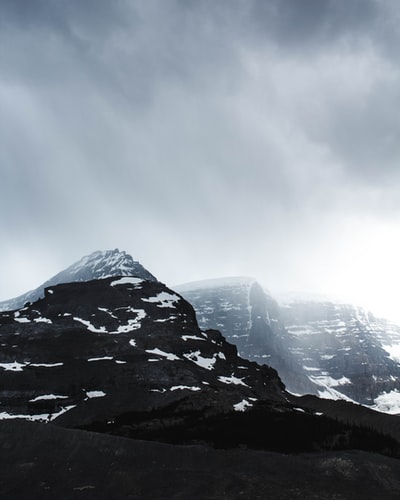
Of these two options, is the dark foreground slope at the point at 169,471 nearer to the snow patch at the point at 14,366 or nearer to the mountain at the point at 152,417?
the mountain at the point at 152,417

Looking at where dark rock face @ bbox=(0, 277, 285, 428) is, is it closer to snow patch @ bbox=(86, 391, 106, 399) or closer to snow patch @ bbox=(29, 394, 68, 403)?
snow patch @ bbox=(29, 394, 68, 403)

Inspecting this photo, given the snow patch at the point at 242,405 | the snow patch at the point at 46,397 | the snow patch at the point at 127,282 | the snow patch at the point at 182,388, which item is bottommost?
the snow patch at the point at 242,405

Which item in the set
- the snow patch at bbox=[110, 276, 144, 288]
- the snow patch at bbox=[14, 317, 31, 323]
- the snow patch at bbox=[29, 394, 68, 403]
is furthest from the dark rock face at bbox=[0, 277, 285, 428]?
the snow patch at bbox=[110, 276, 144, 288]

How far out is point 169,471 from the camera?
43250 millimetres

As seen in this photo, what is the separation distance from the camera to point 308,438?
6144cm

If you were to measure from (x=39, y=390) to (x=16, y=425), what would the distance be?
44.3 m

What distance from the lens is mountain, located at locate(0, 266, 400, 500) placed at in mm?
41281

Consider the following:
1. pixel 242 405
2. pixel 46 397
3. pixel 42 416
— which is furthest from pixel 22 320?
pixel 242 405

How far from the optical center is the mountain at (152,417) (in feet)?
135

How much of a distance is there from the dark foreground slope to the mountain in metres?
0.13

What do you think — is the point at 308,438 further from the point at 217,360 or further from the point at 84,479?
the point at 217,360

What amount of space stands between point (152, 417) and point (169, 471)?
3447 cm

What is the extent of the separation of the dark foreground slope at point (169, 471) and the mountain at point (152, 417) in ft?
0.44

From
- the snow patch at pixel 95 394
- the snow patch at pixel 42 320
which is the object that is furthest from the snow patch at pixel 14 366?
the snow patch at pixel 42 320
